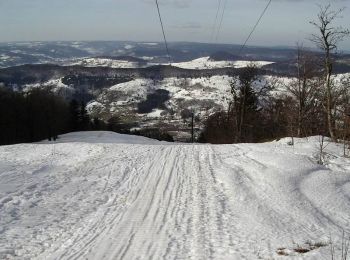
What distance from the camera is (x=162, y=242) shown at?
8.70 metres

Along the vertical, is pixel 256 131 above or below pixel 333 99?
below

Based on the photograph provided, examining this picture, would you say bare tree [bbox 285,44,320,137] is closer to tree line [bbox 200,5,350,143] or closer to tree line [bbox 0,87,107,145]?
tree line [bbox 200,5,350,143]

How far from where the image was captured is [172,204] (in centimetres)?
1170

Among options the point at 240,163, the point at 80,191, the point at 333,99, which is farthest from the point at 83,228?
the point at 333,99

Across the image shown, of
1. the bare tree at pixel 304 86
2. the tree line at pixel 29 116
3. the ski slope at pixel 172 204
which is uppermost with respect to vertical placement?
the bare tree at pixel 304 86

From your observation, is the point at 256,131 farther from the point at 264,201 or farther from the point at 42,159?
the point at 264,201

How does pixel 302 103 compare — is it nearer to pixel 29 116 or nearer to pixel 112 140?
pixel 112 140

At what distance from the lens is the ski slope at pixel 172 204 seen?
851cm

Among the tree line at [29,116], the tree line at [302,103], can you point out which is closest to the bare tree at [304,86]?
the tree line at [302,103]

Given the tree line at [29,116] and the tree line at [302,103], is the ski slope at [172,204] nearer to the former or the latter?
the tree line at [302,103]

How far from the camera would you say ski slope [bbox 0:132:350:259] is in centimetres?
851

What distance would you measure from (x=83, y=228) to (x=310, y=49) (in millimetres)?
24894

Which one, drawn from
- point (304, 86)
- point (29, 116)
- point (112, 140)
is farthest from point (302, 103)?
point (29, 116)

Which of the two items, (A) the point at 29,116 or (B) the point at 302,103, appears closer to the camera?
(B) the point at 302,103
